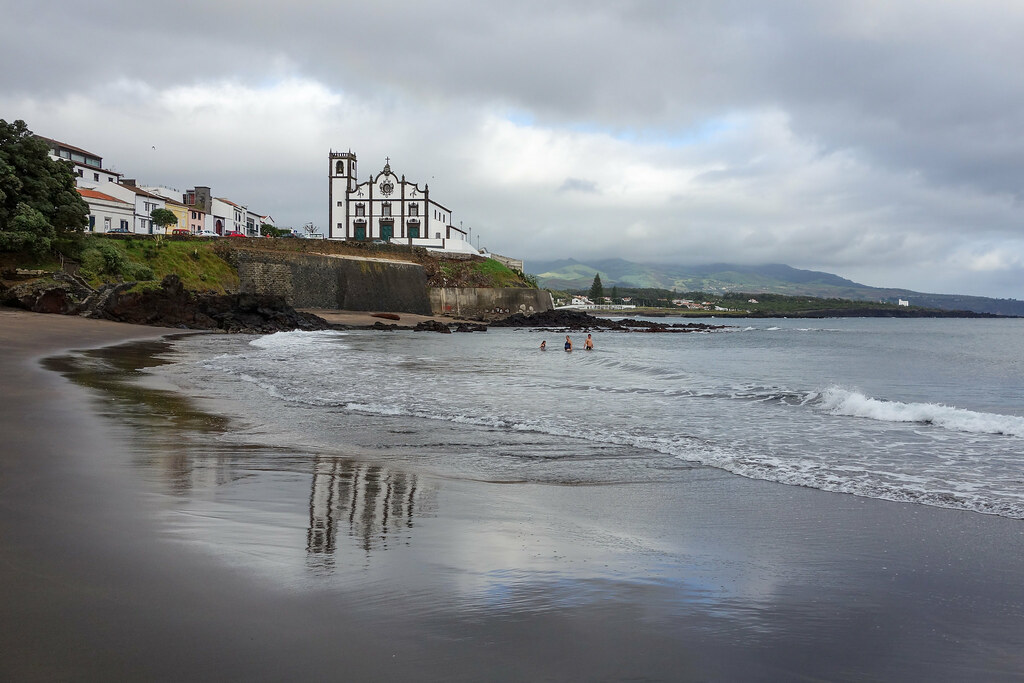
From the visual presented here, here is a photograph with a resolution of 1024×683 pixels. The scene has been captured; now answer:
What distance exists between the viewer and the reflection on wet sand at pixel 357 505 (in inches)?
180

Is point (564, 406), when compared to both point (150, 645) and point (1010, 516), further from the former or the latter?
point (150, 645)

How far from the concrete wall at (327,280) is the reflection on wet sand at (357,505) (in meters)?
53.7

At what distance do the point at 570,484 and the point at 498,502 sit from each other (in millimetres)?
1193

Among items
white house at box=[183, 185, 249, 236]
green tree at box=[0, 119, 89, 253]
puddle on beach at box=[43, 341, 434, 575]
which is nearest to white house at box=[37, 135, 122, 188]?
white house at box=[183, 185, 249, 236]

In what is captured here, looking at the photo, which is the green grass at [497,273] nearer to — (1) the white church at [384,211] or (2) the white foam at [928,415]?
(1) the white church at [384,211]

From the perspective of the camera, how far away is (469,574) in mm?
4059

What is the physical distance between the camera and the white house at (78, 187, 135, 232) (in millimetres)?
58031

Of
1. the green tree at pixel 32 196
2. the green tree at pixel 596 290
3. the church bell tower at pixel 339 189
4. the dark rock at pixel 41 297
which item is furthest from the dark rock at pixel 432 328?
the green tree at pixel 596 290

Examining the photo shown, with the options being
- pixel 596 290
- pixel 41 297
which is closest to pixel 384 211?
pixel 41 297

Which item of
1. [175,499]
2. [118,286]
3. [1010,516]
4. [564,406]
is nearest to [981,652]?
[1010,516]

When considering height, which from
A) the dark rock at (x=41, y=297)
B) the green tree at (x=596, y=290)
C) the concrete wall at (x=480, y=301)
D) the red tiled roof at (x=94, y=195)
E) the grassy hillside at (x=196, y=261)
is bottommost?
the dark rock at (x=41, y=297)

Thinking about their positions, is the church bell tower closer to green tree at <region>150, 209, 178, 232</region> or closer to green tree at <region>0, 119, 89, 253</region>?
green tree at <region>150, 209, 178, 232</region>

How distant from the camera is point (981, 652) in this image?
3.26 metres

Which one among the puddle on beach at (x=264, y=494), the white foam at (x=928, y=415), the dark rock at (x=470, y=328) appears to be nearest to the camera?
the puddle on beach at (x=264, y=494)
